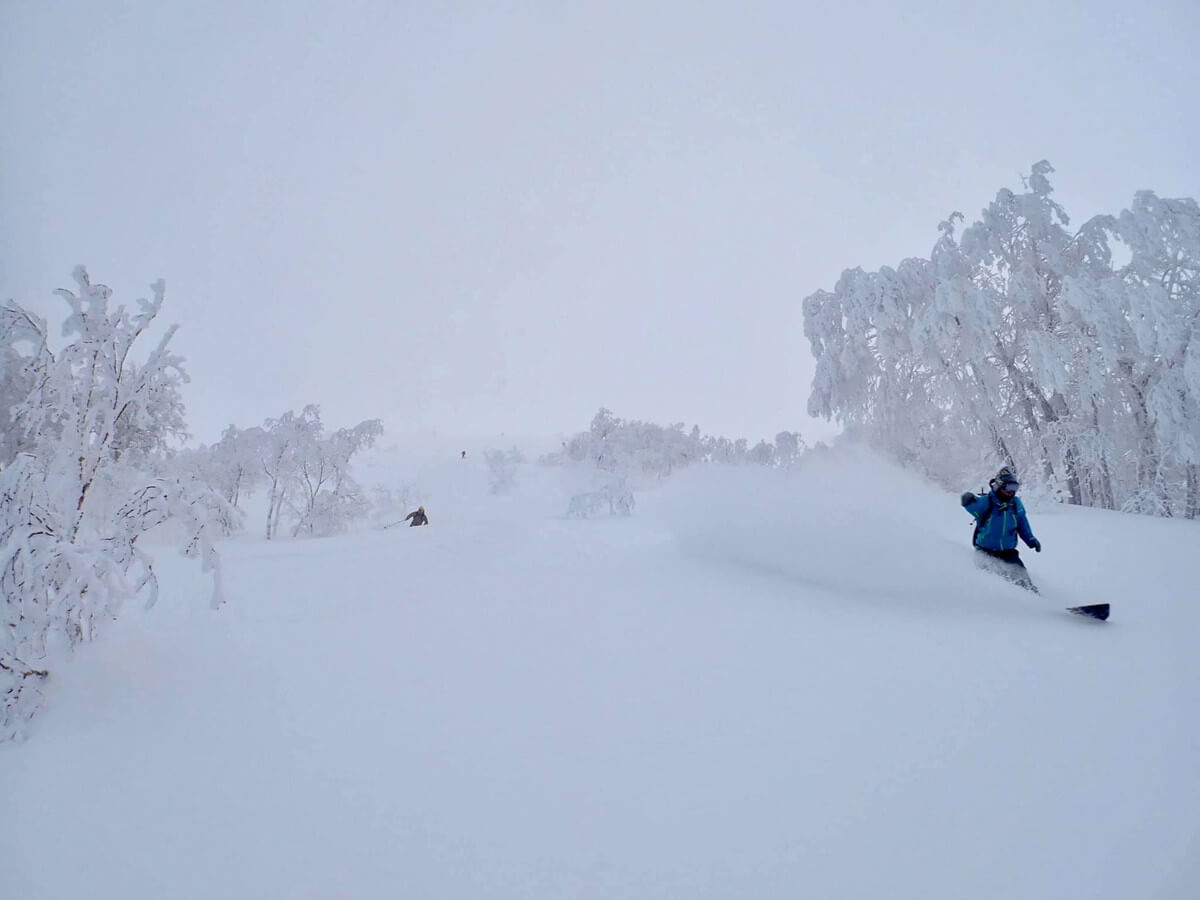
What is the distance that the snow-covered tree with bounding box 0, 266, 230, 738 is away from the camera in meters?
3.12

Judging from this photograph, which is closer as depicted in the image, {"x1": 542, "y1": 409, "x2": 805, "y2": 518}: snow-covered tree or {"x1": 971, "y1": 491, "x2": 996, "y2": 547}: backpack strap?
{"x1": 971, "y1": 491, "x2": 996, "y2": 547}: backpack strap

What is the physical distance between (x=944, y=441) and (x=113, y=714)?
20038mm

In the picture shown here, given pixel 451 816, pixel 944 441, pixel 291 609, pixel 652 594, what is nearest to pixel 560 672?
pixel 451 816

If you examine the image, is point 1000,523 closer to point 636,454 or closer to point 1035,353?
point 1035,353

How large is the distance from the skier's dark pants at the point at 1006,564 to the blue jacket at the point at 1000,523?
0.06 meters

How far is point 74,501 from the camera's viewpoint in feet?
12.4

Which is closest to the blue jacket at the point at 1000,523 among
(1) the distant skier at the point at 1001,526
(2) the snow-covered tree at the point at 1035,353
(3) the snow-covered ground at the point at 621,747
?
(1) the distant skier at the point at 1001,526

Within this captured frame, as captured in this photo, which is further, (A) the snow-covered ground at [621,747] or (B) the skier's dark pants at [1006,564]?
(B) the skier's dark pants at [1006,564]

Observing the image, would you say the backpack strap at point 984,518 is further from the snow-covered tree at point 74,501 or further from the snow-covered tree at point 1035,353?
the snow-covered tree at point 1035,353

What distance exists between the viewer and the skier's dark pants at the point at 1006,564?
5500mm

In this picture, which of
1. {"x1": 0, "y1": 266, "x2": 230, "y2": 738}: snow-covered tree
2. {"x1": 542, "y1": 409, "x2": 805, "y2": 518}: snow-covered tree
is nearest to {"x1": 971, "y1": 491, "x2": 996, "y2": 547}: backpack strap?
{"x1": 0, "y1": 266, "x2": 230, "y2": 738}: snow-covered tree

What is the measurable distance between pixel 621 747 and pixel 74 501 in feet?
13.6

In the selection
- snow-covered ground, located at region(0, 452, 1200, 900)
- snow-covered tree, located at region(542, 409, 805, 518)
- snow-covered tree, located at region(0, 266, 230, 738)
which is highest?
snow-covered tree, located at region(542, 409, 805, 518)

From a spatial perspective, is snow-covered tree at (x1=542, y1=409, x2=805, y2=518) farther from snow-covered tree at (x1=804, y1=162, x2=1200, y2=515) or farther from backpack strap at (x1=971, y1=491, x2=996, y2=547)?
backpack strap at (x1=971, y1=491, x2=996, y2=547)
